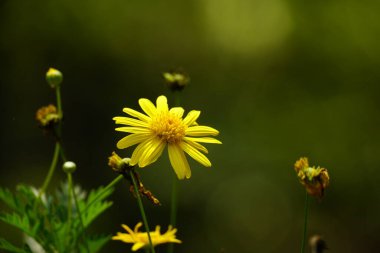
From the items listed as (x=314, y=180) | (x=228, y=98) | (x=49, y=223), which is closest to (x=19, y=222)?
(x=49, y=223)

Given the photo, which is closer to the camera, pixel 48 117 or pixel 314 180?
pixel 314 180

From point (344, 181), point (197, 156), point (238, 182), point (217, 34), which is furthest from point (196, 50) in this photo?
point (197, 156)

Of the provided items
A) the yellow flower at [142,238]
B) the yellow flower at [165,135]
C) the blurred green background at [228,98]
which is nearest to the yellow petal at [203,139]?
the yellow flower at [165,135]

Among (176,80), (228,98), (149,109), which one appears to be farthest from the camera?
(228,98)

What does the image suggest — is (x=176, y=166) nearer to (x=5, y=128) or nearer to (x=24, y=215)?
(x=24, y=215)

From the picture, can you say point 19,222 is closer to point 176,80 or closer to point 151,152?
point 151,152

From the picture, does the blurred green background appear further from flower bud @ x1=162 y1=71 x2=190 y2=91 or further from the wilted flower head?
Result: the wilted flower head

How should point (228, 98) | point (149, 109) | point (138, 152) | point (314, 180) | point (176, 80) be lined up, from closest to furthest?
point (314, 180)
point (138, 152)
point (149, 109)
point (176, 80)
point (228, 98)
